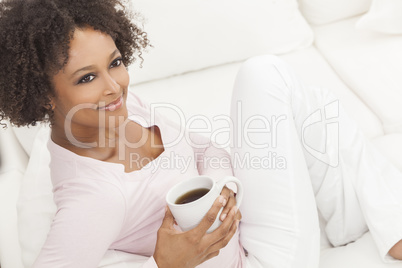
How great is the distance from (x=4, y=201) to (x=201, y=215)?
2.29ft

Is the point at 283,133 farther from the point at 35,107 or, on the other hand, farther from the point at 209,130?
the point at 35,107

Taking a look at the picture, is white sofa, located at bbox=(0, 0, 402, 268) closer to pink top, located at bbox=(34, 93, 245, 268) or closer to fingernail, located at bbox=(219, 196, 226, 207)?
pink top, located at bbox=(34, 93, 245, 268)

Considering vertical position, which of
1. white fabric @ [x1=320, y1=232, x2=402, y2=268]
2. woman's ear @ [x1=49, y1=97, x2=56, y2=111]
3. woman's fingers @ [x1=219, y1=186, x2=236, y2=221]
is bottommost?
white fabric @ [x1=320, y1=232, x2=402, y2=268]

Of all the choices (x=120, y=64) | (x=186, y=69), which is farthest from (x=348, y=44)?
(x=120, y=64)

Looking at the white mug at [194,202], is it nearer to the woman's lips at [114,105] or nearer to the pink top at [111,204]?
the pink top at [111,204]

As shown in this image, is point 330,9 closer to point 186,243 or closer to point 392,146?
point 392,146

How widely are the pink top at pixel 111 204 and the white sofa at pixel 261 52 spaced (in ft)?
1.29

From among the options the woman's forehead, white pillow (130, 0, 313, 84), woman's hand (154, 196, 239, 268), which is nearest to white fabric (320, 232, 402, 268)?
woman's hand (154, 196, 239, 268)

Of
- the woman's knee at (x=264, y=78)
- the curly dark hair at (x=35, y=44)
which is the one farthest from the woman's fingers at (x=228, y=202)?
the curly dark hair at (x=35, y=44)

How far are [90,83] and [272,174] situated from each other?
487mm

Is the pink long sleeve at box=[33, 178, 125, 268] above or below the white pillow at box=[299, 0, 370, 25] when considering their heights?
below

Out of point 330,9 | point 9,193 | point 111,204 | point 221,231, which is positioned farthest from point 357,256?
point 330,9

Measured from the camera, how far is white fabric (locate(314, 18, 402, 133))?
5.04 ft

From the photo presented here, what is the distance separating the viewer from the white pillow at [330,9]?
185 centimetres
